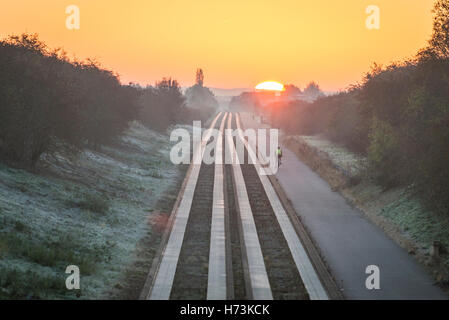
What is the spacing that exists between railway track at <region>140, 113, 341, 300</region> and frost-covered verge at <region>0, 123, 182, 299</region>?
1500mm

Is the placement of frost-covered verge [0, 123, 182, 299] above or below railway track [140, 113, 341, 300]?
above

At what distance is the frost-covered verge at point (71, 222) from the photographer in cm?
1392

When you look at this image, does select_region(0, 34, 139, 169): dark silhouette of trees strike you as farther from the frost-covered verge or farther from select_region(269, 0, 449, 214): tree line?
select_region(269, 0, 449, 214): tree line

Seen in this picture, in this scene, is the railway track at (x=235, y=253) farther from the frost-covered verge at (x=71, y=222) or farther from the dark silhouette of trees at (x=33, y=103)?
the dark silhouette of trees at (x=33, y=103)

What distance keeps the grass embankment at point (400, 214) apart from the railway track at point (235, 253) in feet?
11.4

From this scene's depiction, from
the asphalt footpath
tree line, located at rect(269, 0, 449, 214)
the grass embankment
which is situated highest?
tree line, located at rect(269, 0, 449, 214)

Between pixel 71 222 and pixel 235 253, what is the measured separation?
6.43 m

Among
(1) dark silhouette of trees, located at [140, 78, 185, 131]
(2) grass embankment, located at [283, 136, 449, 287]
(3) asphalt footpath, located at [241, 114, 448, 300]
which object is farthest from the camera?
(1) dark silhouette of trees, located at [140, 78, 185, 131]

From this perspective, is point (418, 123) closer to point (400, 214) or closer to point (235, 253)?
point (400, 214)

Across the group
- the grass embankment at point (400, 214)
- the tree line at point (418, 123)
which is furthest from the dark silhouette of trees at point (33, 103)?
the tree line at point (418, 123)

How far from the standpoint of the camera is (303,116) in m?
79.5

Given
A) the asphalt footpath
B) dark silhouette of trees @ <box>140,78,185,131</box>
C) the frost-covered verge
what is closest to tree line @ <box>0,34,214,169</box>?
the frost-covered verge

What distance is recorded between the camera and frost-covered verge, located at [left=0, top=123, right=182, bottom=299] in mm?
13922

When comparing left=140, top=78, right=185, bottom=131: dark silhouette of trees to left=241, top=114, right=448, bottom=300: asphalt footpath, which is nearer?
left=241, top=114, right=448, bottom=300: asphalt footpath
